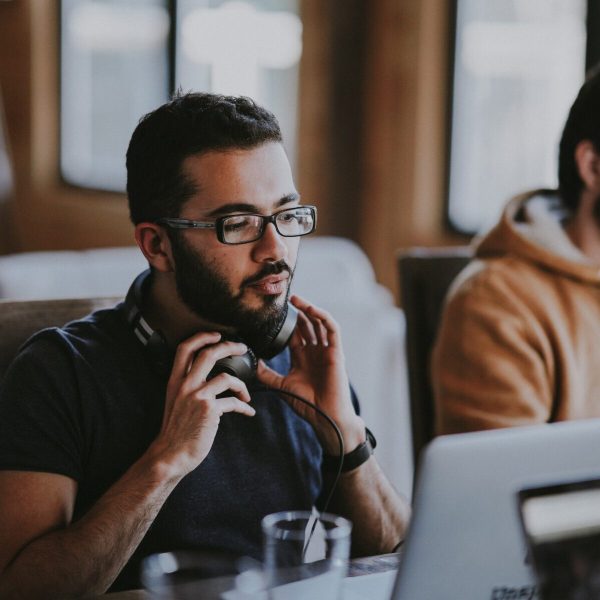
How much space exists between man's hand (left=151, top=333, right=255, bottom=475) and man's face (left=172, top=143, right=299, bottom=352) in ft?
0.22

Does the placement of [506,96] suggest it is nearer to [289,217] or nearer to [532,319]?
[532,319]

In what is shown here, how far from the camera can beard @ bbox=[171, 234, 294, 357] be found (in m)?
1.38

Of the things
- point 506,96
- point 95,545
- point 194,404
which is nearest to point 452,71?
point 506,96

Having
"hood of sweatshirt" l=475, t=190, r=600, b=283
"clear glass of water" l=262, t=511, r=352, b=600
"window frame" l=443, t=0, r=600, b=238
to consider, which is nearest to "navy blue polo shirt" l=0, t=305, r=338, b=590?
"clear glass of water" l=262, t=511, r=352, b=600

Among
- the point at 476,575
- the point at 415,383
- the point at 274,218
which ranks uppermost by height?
the point at 274,218

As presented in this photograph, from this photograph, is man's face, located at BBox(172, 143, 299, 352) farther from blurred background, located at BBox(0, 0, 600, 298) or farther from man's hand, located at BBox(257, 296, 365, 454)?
blurred background, located at BBox(0, 0, 600, 298)

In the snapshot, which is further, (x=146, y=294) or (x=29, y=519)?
(x=146, y=294)

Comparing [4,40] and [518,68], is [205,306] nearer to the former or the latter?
[518,68]

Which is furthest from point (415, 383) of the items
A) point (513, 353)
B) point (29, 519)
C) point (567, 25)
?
point (567, 25)

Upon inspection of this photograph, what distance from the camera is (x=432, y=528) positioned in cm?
89

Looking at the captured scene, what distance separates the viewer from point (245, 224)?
135 cm

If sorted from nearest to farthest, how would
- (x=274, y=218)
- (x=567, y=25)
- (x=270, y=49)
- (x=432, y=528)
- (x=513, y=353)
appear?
1. (x=432, y=528)
2. (x=274, y=218)
3. (x=513, y=353)
4. (x=567, y=25)
5. (x=270, y=49)

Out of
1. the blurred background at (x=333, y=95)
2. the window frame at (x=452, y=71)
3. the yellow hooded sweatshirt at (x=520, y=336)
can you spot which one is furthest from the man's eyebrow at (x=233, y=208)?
the window frame at (x=452, y=71)

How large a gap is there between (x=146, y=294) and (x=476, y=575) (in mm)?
699
